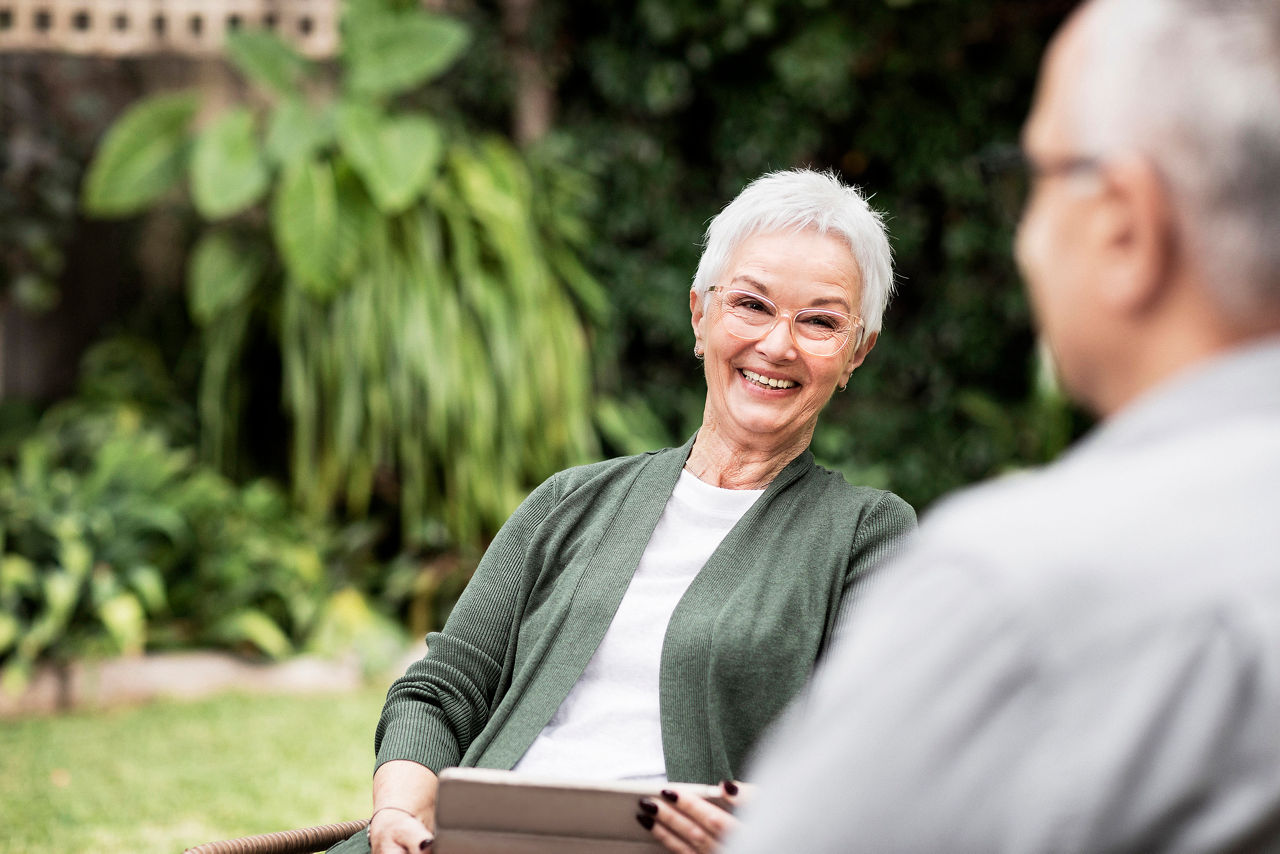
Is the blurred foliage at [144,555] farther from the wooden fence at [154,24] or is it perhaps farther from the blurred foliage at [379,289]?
the wooden fence at [154,24]

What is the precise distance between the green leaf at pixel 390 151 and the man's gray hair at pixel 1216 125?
4480 millimetres

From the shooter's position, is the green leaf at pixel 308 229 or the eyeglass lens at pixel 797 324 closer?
the eyeglass lens at pixel 797 324

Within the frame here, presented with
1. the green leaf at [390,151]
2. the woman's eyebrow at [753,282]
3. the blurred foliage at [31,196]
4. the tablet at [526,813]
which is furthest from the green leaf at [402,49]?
the tablet at [526,813]

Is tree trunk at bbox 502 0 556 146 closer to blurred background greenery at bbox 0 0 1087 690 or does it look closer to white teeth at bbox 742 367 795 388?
blurred background greenery at bbox 0 0 1087 690

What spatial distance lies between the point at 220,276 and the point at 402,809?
4.12 m

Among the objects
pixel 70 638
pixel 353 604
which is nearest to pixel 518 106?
pixel 353 604

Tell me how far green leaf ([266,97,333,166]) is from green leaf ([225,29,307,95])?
121mm

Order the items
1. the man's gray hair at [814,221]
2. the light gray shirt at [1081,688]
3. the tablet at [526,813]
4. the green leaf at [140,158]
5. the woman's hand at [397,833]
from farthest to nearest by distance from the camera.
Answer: the green leaf at [140,158], the man's gray hair at [814,221], the woman's hand at [397,833], the tablet at [526,813], the light gray shirt at [1081,688]

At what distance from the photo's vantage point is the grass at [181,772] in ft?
10.4

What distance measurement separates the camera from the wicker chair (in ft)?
5.38

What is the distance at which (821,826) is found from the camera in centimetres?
68

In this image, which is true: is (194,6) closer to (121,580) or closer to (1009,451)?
(121,580)

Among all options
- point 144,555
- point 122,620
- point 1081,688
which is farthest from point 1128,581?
point 144,555

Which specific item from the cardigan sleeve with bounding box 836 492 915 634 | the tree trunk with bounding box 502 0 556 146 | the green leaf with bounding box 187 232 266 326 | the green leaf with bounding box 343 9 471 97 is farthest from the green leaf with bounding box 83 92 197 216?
the cardigan sleeve with bounding box 836 492 915 634
